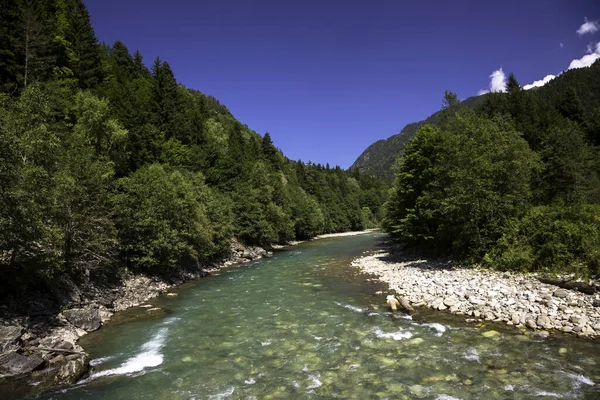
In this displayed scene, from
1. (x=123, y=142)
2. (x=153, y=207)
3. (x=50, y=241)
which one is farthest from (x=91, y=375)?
(x=123, y=142)

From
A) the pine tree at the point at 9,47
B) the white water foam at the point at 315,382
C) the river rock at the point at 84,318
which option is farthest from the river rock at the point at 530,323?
the pine tree at the point at 9,47

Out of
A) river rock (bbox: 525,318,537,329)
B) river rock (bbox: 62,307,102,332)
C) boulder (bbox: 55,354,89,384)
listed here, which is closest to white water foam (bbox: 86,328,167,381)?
boulder (bbox: 55,354,89,384)

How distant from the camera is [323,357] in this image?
12133 millimetres

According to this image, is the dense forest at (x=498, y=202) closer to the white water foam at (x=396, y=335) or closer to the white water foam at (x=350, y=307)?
the white water foam at (x=396, y=335)

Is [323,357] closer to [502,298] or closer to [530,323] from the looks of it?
[530,323]

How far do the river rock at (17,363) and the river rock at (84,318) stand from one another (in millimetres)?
4330

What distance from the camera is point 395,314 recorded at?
16703 mm

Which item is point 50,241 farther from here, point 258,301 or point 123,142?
point 123,142

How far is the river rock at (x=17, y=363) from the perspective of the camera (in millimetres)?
11000

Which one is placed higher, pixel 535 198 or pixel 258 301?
pixel 535 198

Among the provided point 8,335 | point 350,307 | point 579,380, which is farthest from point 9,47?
point 579,380

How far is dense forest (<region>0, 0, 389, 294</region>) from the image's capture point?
14703 mm

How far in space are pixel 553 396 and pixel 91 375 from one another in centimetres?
1421

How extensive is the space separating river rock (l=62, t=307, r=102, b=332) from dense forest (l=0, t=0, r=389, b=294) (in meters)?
2.24
